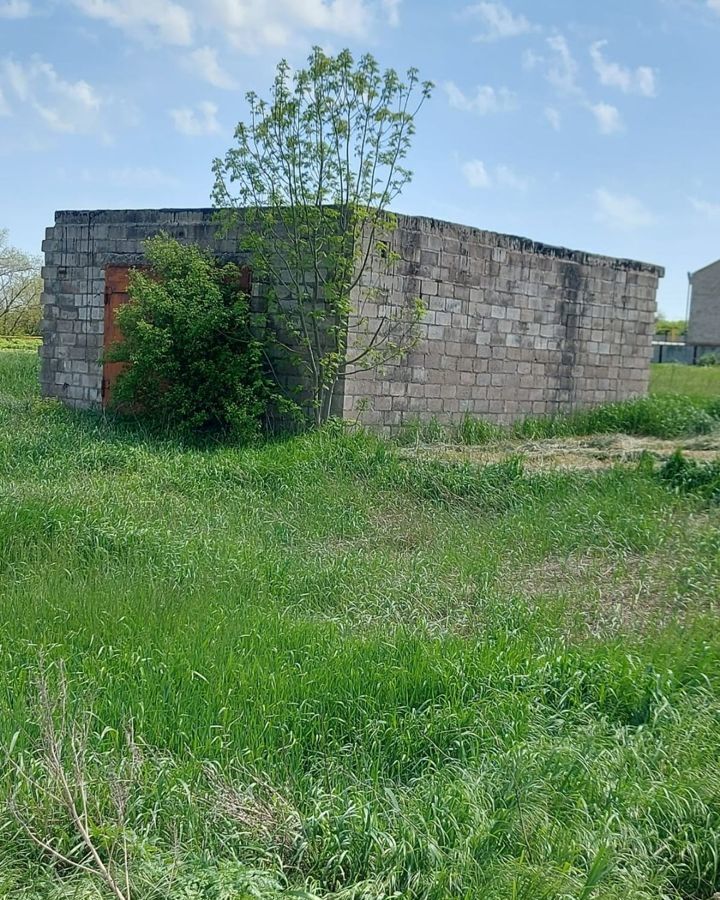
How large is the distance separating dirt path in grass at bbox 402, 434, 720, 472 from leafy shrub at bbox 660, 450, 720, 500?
0.57 m

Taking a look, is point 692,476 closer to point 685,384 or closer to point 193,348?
point 193,348

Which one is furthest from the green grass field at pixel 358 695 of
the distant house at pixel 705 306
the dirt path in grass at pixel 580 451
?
the distant house at pixel 705 306

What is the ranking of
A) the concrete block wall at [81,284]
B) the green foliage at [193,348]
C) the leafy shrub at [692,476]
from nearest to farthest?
the leafy shrub at [692,476] < the green foliage at [193,348] < the concrete block wall at [81,284]

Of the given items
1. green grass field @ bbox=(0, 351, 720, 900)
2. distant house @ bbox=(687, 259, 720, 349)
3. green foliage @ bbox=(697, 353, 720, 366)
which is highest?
distant house @ bbox=(687, 259, 720, 349)

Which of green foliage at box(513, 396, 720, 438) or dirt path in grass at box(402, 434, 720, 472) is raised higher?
green foliage at box(513, 396, 720, 438)

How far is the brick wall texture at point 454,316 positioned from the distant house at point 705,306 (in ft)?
130

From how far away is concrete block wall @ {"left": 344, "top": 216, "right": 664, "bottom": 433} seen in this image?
11312 millimetres

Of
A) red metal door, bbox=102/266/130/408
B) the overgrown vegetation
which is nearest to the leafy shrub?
the overgrown vegetation

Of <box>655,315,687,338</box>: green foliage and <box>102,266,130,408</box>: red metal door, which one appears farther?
<box>655,315,687,338</box>: green foliage

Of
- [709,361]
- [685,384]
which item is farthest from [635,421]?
[709,361]

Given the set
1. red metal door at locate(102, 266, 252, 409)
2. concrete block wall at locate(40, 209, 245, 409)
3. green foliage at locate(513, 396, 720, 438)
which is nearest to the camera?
red metal door at locate(102, 266, 252, 409)

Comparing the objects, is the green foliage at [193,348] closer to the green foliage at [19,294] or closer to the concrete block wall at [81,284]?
the concrete block wall at [81,284]

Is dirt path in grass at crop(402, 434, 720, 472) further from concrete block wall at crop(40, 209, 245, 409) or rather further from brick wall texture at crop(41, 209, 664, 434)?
concrete block wall at crop(40, 209, 245, 409)

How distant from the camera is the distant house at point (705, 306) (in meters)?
51.9
